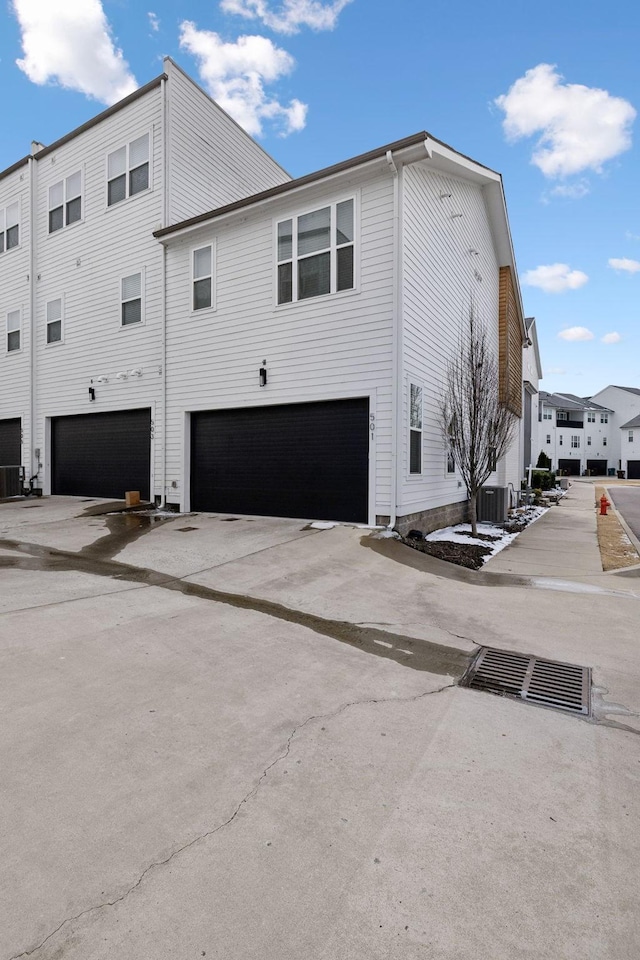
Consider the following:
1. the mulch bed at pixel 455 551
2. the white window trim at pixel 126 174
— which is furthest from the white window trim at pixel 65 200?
the mulch bed at pixel 455 551

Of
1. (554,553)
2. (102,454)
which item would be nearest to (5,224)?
(102,454)

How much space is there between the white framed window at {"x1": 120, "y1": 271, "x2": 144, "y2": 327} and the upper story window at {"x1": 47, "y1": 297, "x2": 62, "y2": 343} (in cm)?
275

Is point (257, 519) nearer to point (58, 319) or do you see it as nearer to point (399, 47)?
point (58, 319)

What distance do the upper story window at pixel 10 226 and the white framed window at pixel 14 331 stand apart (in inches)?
83.9

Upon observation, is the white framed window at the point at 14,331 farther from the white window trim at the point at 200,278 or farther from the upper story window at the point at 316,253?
the upper story window at the point at 316,253

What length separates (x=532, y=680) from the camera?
346cm

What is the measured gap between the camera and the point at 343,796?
213cm

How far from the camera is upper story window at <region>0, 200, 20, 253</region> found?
14515 millimetres

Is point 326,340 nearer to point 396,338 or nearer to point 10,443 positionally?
point 396,338

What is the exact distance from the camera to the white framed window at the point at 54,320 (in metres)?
13.4

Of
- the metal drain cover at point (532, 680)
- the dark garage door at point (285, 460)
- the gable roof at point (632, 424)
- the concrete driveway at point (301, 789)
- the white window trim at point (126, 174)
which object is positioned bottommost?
the metal drain cover at point (532, 680)

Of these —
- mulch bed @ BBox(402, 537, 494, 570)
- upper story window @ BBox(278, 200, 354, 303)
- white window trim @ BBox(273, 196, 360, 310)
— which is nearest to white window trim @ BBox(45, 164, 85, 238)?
white window trim @ BBox(273, 196, 360, 310)

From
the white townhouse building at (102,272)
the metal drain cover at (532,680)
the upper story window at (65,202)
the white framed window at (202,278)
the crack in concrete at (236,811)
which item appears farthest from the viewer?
the upper story window at (65,202)

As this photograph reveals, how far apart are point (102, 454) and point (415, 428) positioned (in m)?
8.36
